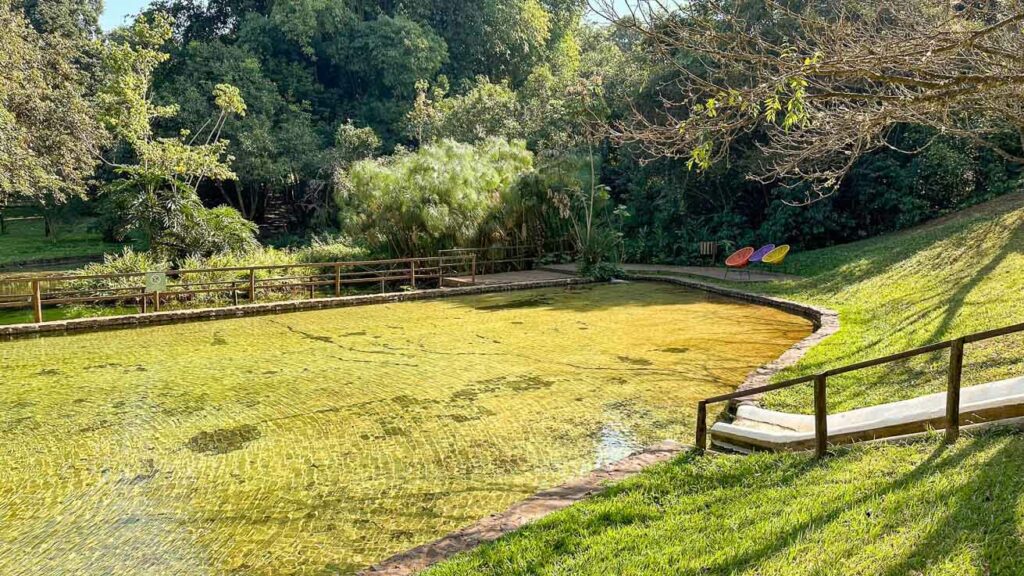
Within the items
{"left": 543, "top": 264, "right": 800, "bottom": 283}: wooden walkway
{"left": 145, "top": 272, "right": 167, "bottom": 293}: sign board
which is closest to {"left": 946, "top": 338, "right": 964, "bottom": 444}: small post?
{"left": 145, "top": 272, "right": 167, "bottom": 293}: sign board

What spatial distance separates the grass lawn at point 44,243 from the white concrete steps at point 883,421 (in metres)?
26.1

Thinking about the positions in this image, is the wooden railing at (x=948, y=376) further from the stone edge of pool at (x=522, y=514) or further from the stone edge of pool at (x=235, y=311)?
the stone edge of pool at (x=235, y=311)

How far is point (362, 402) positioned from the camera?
20.7ft

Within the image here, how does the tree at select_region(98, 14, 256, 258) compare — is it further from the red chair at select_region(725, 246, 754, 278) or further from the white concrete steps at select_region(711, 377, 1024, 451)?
the white concrete steps at select_region(711, 377, 1024, 451)

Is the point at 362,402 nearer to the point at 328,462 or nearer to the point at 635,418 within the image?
the point at 328,462

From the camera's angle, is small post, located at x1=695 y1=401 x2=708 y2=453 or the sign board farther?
the sign board

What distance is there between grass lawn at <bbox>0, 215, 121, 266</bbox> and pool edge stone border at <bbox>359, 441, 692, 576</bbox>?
2558 centimetres

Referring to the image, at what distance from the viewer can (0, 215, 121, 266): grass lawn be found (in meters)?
25.9

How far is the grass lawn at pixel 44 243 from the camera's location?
84.9 ft

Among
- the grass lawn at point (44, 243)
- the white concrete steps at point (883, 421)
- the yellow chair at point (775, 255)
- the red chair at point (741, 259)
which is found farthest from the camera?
the grass lawn at point (44, 243)

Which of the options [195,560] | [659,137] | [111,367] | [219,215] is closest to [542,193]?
[219,215]

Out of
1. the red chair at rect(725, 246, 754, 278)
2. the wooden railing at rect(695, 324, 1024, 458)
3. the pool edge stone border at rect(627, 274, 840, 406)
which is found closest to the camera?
the wooden railing at rect(695, 324, 1024, 458)

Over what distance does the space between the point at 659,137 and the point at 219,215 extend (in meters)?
14.2

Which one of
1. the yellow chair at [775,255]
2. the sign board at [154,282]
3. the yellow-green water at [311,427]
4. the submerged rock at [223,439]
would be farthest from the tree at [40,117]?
the yellow chair at [775,255]
